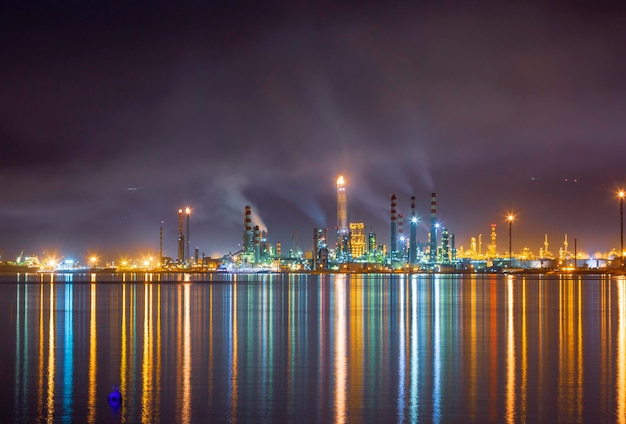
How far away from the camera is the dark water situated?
16453 mm

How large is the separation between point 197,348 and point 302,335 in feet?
18.4

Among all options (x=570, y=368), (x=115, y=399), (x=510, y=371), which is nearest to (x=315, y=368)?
(x=510, y=371)

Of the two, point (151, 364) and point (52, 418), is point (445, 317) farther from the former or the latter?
point (52, 418)

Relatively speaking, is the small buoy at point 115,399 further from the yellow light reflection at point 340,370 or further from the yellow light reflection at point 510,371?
the yellow light reflection at point 510,371

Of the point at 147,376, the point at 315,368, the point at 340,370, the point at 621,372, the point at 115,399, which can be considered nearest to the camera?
the point at 115,399

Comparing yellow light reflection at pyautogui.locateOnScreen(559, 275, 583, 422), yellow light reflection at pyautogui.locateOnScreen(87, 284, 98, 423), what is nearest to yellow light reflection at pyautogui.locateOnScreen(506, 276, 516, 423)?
yellow light reflection at pyautogui.locateOnScreen(559, 275, 583, 422)

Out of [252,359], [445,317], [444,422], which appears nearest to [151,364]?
[252,359]

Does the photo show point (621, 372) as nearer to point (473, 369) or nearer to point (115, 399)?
point (473, 369)

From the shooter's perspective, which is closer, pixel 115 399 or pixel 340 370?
pixel 115 399

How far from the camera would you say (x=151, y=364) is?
2278 centimetres

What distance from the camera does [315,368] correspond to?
73.1ft

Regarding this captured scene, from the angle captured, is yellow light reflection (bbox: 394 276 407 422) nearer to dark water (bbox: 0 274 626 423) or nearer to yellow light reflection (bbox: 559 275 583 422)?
dark water (bbox: 0 274 626 423)

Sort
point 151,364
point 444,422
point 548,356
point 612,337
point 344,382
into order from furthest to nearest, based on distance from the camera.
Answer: point 612,337 → point 548,356 → point 151,364 → point 344,382 → point 444,422

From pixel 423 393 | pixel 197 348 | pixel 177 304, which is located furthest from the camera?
pixel 177 304
